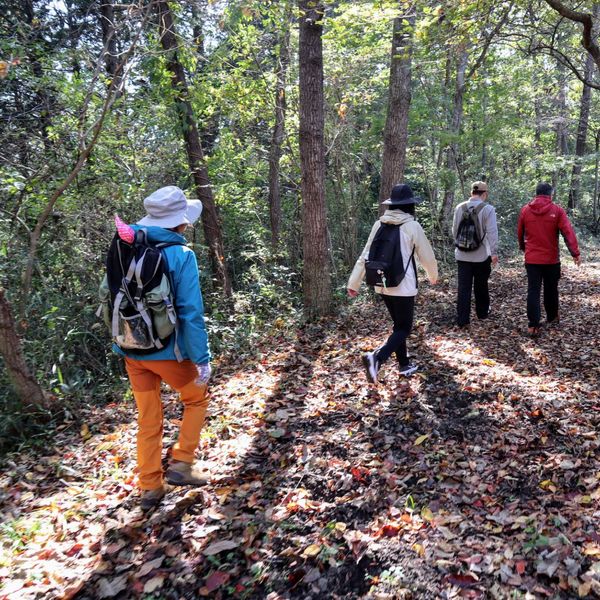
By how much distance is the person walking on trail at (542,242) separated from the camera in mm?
6664

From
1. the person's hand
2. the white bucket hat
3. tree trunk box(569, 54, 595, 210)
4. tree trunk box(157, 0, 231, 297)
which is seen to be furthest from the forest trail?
tree trunk box(569, 54, 595, 210)

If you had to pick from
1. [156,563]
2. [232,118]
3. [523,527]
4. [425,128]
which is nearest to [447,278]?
[425,128]

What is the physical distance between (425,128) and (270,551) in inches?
551

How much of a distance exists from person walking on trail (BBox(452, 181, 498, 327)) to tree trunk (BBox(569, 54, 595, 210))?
12434 millimetres

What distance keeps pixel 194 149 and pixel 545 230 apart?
6.77 meters

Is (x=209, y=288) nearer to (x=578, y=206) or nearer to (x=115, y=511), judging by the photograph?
(x=115, y=511)

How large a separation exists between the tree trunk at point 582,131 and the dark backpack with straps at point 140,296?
17.7 meters

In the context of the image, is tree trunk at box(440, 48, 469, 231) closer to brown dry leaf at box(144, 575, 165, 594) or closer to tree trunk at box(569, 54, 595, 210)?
tree trunk at box(569, 54, 595, 210)

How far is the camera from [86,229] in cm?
786

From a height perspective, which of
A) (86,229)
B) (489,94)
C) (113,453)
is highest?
(489,94)

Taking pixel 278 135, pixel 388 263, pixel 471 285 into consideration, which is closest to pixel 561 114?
pixel 278 135

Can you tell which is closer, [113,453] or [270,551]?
[270,551]

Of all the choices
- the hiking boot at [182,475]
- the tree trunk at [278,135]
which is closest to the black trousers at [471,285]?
the hiking boot at [182,475]

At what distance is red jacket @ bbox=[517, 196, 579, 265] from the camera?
261 inches
